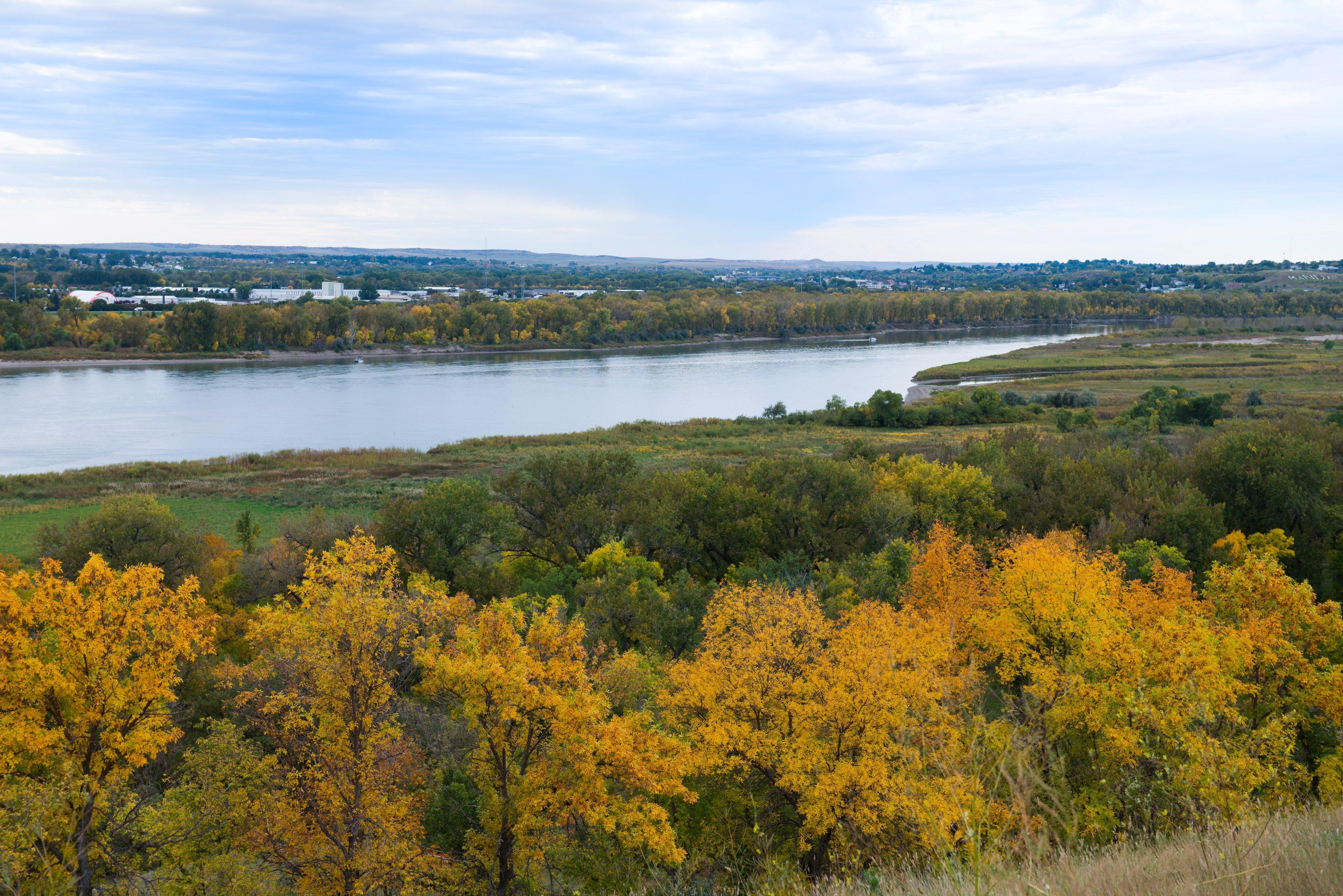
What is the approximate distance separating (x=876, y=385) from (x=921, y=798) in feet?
266

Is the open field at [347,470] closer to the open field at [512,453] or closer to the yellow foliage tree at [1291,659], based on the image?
the open field at [512,453]

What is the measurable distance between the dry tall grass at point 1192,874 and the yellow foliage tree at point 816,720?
15.4 feet

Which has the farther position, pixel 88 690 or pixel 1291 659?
pixel 1291 659

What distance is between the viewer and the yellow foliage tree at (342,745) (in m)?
10.4

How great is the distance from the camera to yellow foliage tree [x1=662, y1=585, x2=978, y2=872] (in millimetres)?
11242

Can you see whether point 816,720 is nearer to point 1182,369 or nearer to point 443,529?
point 443,529

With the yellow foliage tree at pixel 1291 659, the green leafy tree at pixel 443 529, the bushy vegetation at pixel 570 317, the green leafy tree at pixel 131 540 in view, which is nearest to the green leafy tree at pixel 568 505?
the green leafy tree at pixel 443 529

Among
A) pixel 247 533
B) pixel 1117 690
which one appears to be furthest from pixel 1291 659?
pixel 247 533

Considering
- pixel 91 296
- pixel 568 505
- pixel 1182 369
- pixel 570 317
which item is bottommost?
pixel 568 505

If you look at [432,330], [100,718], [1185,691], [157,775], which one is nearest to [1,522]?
[157,775]

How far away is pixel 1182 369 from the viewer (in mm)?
85438

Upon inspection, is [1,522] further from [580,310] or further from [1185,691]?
[580,310]

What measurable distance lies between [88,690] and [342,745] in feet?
10.4

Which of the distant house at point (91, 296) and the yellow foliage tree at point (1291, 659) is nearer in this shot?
the yellow foliage tree at point (1291, 659)
